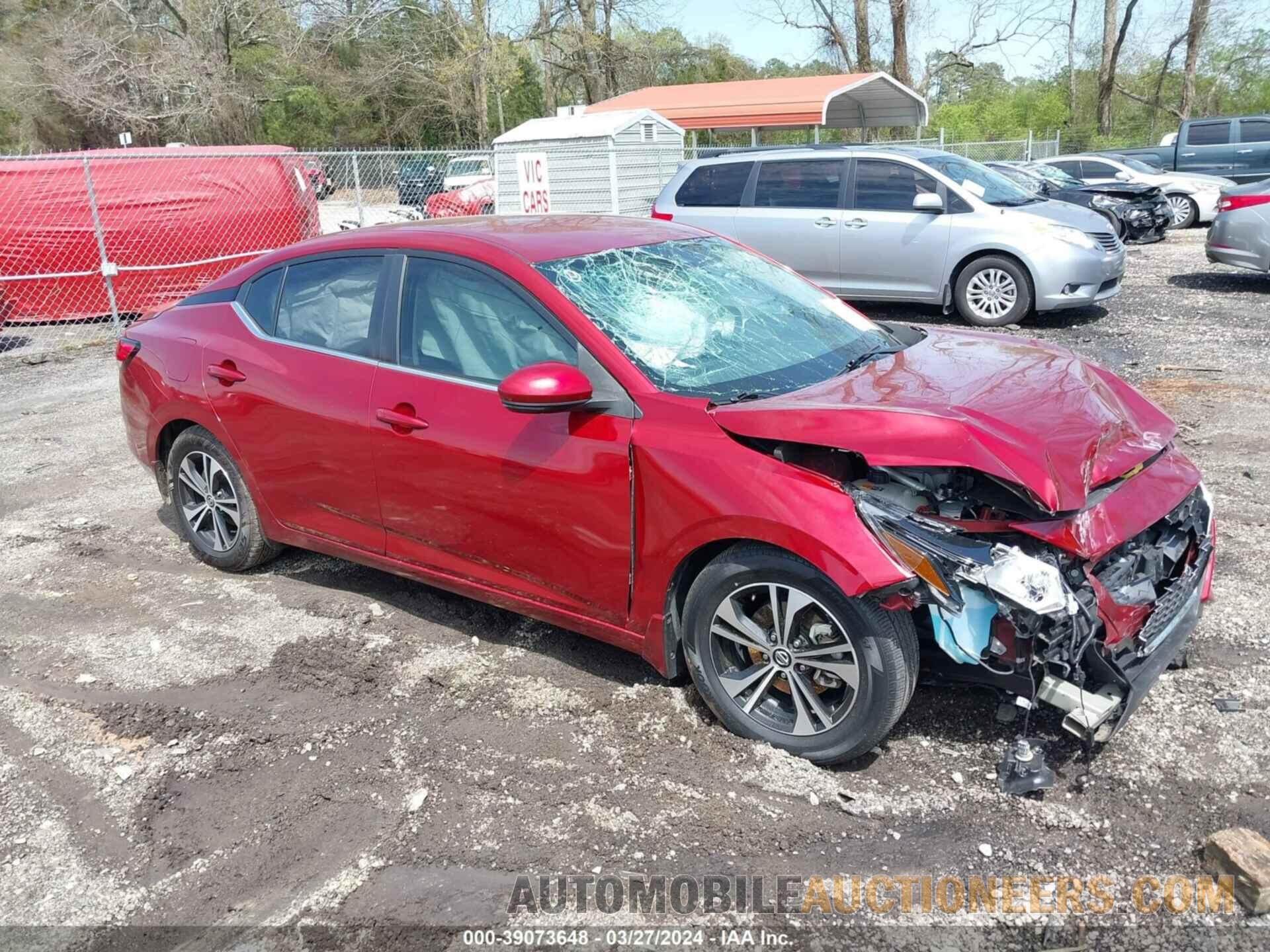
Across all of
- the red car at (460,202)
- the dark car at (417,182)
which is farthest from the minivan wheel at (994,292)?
the dark car at (417,182)

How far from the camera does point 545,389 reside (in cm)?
333

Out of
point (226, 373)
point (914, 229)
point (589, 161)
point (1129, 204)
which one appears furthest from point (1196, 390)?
point (1129, 204)

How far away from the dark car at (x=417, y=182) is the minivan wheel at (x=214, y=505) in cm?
1272

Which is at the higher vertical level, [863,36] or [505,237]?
[863,36]

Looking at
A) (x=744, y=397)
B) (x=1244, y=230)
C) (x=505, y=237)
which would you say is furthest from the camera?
(x=1244, y=230)

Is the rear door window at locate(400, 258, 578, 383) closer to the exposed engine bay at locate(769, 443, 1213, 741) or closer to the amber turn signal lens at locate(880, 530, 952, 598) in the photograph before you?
the exposed engine bay at locate(769, 443, 1213, 741)

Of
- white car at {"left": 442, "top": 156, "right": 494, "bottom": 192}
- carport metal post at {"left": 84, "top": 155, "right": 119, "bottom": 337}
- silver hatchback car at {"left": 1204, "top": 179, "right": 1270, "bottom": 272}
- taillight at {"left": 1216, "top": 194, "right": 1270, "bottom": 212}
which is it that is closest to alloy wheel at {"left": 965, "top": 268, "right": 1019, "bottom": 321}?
silver hatchback car at {"left": 1204, "top": 179, "right": 1270, "bottom": 272}

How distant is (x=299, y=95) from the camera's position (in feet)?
134

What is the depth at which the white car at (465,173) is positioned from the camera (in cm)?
1927

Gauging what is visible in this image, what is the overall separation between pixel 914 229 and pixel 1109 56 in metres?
33.7

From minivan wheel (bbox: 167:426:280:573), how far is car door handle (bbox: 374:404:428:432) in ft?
3.66

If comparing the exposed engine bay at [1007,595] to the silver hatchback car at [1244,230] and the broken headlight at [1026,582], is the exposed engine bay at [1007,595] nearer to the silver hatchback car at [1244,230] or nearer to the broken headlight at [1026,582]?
the broken headlight at [1026,582]

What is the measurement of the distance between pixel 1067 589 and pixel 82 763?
3173mm

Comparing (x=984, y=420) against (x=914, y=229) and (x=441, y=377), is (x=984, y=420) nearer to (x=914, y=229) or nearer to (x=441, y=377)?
(x=441, y=377)
